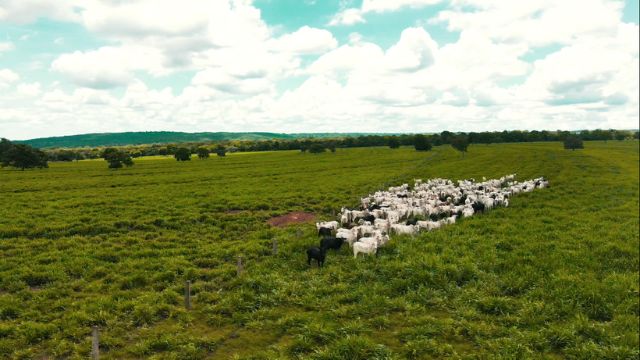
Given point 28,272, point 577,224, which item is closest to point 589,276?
point 577,224

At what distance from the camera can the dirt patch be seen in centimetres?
2677

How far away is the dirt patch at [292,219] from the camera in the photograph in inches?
1054

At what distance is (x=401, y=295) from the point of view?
44.6 ft

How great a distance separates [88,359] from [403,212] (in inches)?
751

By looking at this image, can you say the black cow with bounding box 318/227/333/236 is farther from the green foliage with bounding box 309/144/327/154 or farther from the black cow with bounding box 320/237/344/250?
the green foliage with bounding box 309/144/327/154

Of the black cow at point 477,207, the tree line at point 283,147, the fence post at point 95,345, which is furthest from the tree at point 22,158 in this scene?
the black cow at point 477,207

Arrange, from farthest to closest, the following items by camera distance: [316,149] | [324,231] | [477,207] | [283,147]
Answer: [283,147]
[316,149]
[477,207]
[324,231]

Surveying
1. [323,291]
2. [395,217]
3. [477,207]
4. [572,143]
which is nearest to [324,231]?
[395,217]

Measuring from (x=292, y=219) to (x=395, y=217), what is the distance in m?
7.82

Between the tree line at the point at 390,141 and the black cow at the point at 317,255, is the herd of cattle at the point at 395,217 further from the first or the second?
the tree line at the point at 390,141

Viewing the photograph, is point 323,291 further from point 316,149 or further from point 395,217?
point 316,149

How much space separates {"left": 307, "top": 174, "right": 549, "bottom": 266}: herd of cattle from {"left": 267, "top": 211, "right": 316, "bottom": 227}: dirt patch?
282 centimetres

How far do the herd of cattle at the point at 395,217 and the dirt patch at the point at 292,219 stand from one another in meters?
2.82

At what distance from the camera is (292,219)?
2795 centimetres
